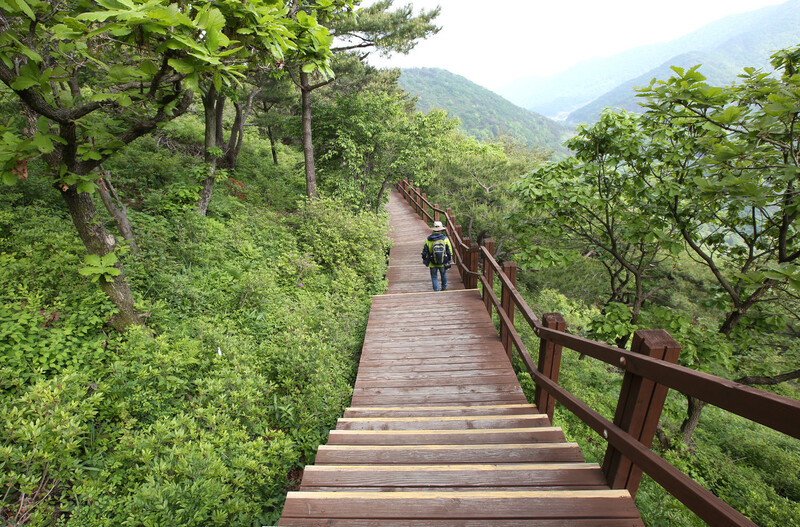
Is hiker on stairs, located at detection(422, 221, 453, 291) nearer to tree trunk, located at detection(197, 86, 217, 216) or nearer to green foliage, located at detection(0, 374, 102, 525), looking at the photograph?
tree trunk, located at detection(197, 86, 217, 216)

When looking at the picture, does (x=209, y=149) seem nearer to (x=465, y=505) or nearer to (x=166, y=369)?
(x=166, y=369)

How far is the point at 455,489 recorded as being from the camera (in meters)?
2.01

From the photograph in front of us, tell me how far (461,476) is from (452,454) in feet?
0.98

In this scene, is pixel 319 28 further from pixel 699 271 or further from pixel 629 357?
pixel 699 271

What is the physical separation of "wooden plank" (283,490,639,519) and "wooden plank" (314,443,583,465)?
1.42 ft

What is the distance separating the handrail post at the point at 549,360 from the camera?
9.02 feet

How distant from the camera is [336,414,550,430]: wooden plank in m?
2.81

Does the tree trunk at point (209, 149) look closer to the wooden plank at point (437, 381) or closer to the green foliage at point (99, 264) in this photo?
the green foliage at point (99, 264)

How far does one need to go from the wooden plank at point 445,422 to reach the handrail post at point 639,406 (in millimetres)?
866

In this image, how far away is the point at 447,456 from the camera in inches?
93.1

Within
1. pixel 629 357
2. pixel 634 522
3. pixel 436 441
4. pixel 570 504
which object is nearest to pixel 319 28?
pixel 629 357

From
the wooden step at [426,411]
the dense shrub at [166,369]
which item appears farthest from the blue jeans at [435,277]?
the wooden step at [426,411]

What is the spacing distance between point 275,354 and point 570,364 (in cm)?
703

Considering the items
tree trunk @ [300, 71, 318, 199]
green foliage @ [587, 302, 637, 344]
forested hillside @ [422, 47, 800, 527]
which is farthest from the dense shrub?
forested hillside @ [422, 47, 800, 527]
